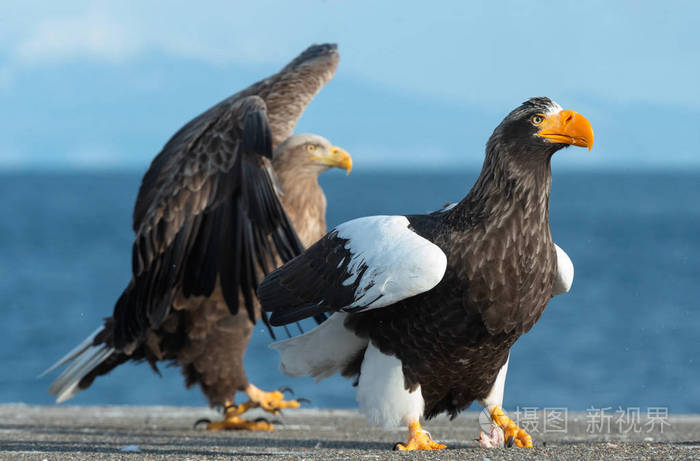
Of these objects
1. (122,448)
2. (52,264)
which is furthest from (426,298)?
(52,264)

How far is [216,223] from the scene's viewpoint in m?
6.41

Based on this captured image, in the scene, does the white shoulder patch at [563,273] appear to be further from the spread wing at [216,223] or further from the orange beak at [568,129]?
the spread wing at [216,223]

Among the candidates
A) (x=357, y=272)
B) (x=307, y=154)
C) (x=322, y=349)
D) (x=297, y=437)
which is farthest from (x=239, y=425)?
(x=357, y=272)

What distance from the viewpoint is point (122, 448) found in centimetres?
521

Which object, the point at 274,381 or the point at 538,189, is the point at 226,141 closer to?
the point at 538,189

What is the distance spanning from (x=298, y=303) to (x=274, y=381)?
51.7 feet

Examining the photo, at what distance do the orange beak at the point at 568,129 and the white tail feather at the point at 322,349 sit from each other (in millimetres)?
1261

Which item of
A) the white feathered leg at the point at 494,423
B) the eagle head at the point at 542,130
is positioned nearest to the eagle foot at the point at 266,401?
the white feathered leg at the point at 494,423

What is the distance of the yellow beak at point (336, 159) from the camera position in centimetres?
721

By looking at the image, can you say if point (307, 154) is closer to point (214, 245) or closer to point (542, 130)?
point (214, 245)

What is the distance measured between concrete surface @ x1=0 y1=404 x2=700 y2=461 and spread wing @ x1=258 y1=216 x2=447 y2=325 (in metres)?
0.66

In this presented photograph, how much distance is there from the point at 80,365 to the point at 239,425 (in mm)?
1169

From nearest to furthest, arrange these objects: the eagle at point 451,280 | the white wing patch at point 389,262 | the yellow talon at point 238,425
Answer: the white wing patch at point 389,262
the eagle at point 451,280
the yellow talon at point 238,425

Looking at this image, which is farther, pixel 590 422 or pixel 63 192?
pixel 63 192
